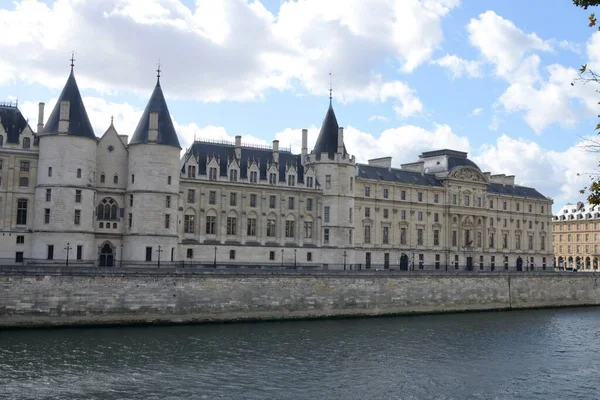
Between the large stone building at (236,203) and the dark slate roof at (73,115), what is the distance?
92mm

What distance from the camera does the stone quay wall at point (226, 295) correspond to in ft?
154

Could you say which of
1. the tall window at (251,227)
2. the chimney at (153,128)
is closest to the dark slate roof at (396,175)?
the tall window at (251,227)

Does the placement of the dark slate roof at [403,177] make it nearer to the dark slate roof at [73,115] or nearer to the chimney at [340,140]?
the chimney at [340,140]

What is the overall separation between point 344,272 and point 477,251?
36772 mm

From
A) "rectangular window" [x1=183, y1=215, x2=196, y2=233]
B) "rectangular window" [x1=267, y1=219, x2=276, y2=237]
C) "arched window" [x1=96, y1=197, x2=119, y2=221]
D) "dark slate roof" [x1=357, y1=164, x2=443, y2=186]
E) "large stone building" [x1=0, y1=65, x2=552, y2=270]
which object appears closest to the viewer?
"large stone building" [x1=0, y1=65, x2=552, y2=270]

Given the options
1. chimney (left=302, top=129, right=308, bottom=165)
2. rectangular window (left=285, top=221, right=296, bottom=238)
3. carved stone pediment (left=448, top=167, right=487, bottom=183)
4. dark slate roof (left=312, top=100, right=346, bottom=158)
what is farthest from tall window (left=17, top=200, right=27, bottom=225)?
carved stone pediment (left=448, top=167, right=487, bottom=183)

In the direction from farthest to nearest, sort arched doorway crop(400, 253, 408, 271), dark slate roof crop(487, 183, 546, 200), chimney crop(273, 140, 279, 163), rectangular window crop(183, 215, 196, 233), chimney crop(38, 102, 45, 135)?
1. dark slate roof crop(487, 183, 546, 200)
2. arched doorway crop(400, 253, 408, 271)
3. chimney crop(273, 140, 279, 163)
4. rectangular window crop(183, 215, 196, 233)
5. chimney crop(38, 102, 45, 135)

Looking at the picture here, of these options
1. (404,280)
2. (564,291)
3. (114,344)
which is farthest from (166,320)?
(564,291)

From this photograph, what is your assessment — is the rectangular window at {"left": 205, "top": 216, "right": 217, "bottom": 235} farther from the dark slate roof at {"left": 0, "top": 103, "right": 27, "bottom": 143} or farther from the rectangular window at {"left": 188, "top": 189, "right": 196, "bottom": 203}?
the dark slate roof at {"left": 0, "top": 103, "right": 27, "bottom": 143}

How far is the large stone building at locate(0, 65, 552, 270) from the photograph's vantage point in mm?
57281

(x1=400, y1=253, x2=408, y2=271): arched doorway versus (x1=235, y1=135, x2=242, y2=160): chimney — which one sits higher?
(x1=235, y1=135, x2=242, y2=160): chimney

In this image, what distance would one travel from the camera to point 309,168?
74.2m

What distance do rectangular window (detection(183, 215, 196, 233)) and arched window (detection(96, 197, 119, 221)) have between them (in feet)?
25.4

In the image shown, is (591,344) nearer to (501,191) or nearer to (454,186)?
(454,186)
